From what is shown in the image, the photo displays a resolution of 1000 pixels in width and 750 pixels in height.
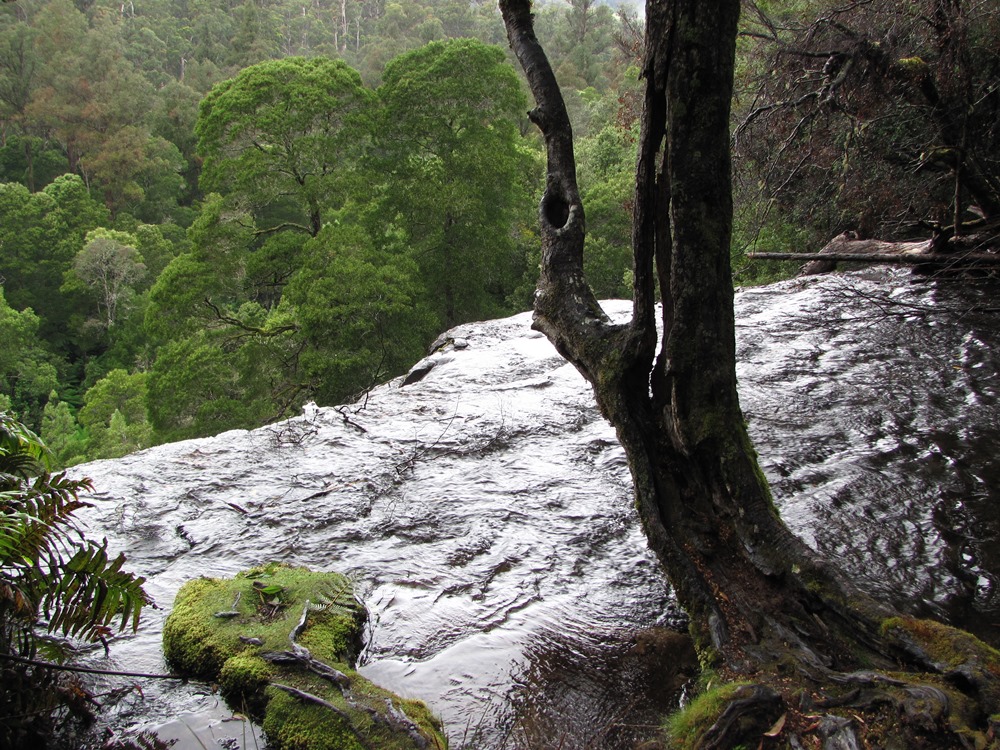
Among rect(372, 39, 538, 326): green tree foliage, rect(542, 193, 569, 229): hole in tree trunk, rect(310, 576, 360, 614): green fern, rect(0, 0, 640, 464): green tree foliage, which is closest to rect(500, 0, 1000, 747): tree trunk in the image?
rect(542, 193, 569, 229): hole in tree trunk

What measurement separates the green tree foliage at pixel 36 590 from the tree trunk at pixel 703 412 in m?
2.50

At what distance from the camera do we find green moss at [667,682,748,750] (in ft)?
8.87

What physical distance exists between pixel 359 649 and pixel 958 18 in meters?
8.09

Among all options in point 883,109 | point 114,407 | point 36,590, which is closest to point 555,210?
point 36,590

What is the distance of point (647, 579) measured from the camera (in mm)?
4418

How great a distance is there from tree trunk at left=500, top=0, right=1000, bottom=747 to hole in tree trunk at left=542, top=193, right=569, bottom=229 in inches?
32.0

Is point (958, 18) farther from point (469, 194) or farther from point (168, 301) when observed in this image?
point (168, 301)

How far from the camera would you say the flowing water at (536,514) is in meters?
3.56

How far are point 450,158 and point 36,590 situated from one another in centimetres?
1548

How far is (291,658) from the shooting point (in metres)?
3.36

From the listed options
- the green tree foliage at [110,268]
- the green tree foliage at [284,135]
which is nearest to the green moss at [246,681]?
the green tree foliage at [284,135]

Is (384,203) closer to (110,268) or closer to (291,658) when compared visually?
(291,658)

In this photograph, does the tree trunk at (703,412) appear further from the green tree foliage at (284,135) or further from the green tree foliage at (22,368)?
the green tree foliage at (22,368)

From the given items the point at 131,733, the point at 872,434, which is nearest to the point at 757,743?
the point at 131,733
